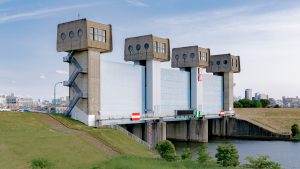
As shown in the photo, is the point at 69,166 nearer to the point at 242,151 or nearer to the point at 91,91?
the point at 91,91

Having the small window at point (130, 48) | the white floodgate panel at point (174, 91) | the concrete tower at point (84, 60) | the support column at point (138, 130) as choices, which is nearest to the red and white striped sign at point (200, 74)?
the white floodgate panel at point (174, 91)

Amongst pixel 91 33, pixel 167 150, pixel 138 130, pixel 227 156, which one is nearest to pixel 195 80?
pixel 138 130

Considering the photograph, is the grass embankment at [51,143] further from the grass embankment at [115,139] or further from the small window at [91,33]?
the small window at [91,33]

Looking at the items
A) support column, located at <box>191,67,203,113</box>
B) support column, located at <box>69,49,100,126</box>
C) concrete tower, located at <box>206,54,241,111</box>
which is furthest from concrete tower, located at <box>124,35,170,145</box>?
concrete tower, located at <box>206,54,241,111</box>

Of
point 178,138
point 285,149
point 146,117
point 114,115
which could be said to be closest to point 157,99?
point 146,117

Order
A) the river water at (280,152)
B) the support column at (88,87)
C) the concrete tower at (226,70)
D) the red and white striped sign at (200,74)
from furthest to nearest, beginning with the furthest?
the concrete tower at (226,70), the red and white striped sign at (200,74), the support column at (88,87), the river water at (280,152)

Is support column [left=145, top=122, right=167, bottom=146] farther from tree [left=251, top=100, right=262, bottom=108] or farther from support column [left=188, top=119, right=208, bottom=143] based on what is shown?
tree [left=251, top=100, right=262, bottom=108]
